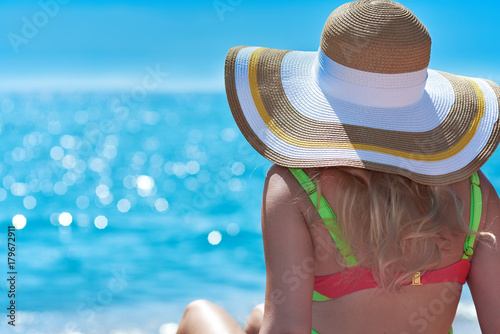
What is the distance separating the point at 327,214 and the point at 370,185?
112 mm

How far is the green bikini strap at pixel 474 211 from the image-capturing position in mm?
1311

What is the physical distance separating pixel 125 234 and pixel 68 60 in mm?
9131

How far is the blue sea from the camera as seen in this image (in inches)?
146

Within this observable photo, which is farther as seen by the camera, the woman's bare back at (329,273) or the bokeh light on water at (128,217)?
the bokeh light on water at (128,217)

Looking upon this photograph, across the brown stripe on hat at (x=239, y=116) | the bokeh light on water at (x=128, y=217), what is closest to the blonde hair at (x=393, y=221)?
the brown stripe on hat at (x=239, y=116)

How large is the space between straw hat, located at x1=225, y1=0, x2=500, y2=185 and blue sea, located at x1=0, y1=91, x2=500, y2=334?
0.56 feet

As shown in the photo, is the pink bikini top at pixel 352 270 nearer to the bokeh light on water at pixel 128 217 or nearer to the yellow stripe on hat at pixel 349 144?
the yellow stripe on hat at pixel 349 144

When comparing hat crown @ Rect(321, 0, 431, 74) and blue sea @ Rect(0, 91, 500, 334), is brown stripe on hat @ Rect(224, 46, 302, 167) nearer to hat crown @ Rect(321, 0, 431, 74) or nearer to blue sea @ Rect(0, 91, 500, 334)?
blue sea @ Rect(0, 91, 500, 334)

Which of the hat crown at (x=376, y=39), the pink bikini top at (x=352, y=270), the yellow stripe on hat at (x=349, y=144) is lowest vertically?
the pink bikini top at (x=352, y=270)

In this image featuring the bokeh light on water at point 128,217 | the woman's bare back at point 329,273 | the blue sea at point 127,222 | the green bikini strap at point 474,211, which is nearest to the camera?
the woman's bare back at point 329,273

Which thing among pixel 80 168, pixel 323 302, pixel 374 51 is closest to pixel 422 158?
pixel 374 51

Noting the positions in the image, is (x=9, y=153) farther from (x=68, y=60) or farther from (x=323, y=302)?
(x=323, y=302)

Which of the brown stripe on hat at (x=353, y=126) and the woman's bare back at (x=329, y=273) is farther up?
the brown stripe on hat at (x=353, y=126)

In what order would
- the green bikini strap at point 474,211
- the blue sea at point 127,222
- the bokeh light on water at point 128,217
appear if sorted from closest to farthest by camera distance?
the green bikini strap at point 474,211 < the blue sea at point 127,222 < the bokeh light on water at point 128,217
